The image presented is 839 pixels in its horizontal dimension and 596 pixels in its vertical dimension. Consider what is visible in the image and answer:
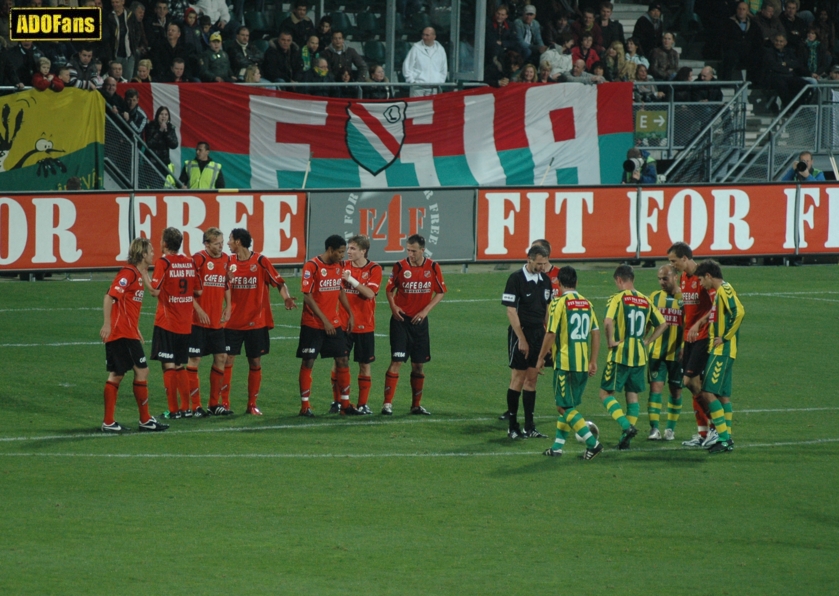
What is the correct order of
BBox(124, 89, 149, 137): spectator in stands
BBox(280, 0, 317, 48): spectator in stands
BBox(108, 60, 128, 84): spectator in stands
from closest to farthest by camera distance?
BBox(108, 60, 128, 84): spectator in stands → BBox(124, 89, 149, 137): spectator in stands → BBox(280, 0, 317, 48): spectator in stands

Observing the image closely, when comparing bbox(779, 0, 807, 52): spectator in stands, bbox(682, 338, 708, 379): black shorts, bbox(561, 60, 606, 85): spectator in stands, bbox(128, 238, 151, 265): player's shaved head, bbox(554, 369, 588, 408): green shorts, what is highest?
bbox(779, 0, 807, 52): spectator in stands

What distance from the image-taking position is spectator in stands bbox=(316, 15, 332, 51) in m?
29.4

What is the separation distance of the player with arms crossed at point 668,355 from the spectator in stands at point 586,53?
60.9 ft

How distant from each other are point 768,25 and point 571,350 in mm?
23354

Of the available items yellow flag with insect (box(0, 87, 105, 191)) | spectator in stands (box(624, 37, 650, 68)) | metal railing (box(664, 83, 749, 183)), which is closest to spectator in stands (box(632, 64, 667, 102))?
spectator in stands (box(624, 37, 650, 68))

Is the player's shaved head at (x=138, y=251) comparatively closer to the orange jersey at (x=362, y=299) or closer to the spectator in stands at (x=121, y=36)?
the orange jersey at (x=362, y=299)

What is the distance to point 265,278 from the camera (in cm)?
1445

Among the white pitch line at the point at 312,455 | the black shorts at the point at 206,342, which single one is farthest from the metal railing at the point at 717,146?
the white pitch line at the point at 312,455

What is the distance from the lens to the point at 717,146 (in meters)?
30.9

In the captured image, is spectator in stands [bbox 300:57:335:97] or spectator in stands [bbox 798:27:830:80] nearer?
spectator in stands [bbox 300:57:335:97]

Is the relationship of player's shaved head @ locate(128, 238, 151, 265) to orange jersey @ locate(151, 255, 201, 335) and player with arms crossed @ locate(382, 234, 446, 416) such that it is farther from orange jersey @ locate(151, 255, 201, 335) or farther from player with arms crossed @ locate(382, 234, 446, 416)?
player with arms crossed @ locate(382, 234, 446, 416)

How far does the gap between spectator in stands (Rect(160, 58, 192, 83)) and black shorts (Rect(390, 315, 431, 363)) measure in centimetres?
1372

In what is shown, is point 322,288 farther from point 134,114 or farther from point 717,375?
point 134,114

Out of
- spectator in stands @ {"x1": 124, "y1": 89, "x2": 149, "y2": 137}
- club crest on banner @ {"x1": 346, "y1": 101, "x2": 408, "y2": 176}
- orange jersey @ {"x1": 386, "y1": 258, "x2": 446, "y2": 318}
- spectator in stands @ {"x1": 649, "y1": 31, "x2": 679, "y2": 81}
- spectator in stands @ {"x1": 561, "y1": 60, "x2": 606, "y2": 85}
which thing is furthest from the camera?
spectator in stands @ {"x1": 649, "y1": 31, "x2": 679, "y2": 81}
